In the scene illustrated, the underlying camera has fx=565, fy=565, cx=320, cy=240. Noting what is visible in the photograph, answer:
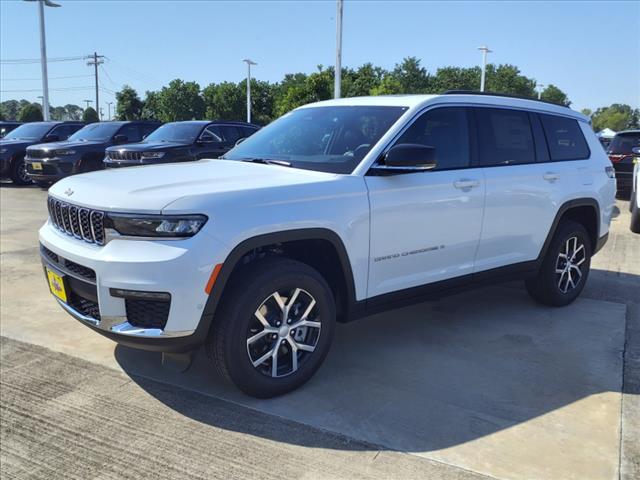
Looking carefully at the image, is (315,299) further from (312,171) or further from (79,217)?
(79,217)

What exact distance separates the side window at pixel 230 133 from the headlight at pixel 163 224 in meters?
9.48

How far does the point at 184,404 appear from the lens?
134 inches

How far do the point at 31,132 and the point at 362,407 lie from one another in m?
15.7

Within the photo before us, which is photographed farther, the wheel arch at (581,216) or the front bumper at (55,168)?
the front bumper at (55,168)

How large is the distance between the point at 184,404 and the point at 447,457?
1.56 meters

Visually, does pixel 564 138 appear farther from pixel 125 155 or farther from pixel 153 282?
pixel 125 155

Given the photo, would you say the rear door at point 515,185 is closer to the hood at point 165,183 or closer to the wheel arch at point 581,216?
the wheel arch at point 581,216

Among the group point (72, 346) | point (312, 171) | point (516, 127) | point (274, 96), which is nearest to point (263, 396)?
point (312, 171)

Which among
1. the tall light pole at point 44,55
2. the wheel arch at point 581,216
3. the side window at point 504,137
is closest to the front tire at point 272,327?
the side window at point 504,137

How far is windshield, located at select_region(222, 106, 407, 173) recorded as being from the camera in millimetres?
3852

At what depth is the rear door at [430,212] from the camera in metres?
3.73

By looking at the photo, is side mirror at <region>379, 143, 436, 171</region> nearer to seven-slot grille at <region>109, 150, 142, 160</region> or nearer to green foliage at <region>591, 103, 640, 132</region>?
seven-slot grille at <region>109, 150, 142, 160</region>

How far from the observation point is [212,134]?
11898 millimetres

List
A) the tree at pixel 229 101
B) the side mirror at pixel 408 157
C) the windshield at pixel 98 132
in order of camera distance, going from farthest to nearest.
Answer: the tree at pixel 229 101
the windshield at pixel 98 132
the side mirror at pixel 408 157
